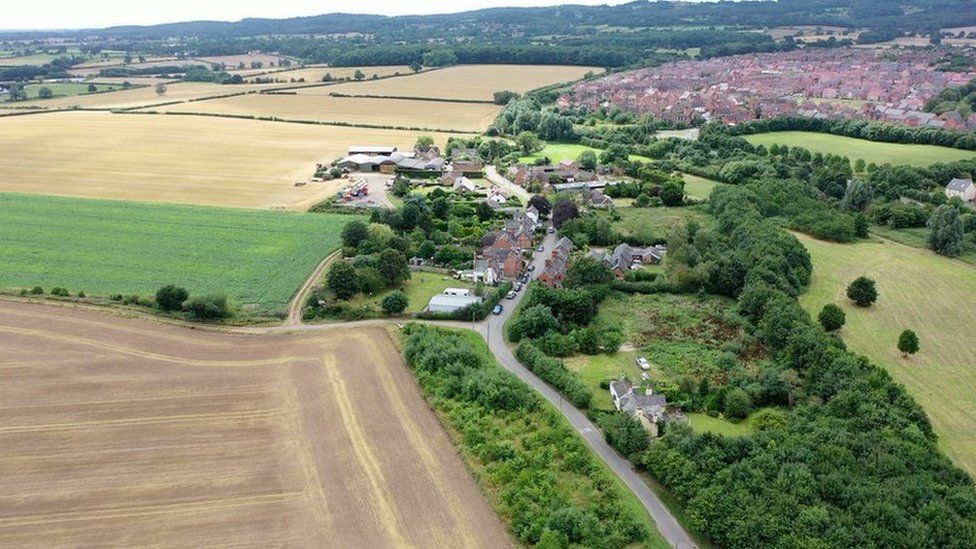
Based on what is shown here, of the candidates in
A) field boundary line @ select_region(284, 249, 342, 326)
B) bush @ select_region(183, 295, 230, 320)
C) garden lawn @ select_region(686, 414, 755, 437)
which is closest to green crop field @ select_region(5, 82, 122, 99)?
field boundary line @ select_region(284, 249, 342, 326)

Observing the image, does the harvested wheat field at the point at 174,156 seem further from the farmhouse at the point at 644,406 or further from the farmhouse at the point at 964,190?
the farmhouse at the point at 964,190

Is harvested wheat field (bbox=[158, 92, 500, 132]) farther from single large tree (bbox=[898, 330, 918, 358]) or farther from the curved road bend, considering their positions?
single large tree (bbox=[898, 330, 918, 358])

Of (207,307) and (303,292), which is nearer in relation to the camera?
(207,307)

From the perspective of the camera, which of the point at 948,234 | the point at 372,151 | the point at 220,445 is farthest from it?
the point at 372,151

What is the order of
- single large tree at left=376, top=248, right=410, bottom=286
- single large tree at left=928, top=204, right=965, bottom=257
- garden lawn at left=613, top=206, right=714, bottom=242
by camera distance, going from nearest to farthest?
single large tree at left=376, top=248, right=410, bottom=286, single large tree at left=928, top=204, right=965, bottom=257, garden lawn at left=613, top=206, right=714, bottom=242

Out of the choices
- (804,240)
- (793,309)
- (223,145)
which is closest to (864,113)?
(804,240)

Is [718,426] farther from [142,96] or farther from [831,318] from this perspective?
[142,96]

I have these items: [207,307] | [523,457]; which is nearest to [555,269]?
[523,457]

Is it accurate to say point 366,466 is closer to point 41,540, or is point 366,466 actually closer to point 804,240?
point 41,540
